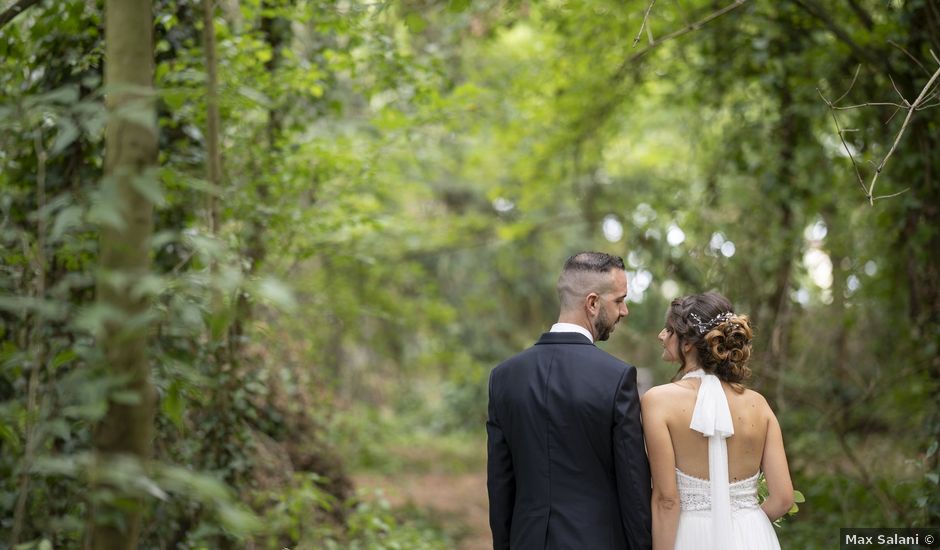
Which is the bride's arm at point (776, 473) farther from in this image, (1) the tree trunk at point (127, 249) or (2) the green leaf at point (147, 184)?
(2) the green leaf at point (147, 184)

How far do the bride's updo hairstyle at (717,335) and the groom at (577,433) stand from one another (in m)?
0.34

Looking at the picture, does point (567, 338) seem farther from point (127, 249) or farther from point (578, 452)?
point (127, 249)

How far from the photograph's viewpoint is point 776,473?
3.38m

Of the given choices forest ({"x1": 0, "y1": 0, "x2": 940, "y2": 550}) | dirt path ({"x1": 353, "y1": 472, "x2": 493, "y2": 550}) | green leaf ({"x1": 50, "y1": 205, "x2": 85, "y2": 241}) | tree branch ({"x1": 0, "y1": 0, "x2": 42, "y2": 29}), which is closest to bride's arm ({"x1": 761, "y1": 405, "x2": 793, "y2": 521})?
forest ({"x1": 0, "y1": 0, "x2": 940, "y2": 550})

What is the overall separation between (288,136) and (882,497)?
16.1 feet

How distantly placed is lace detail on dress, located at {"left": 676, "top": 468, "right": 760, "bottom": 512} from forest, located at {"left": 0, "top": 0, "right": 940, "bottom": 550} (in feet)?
5.00

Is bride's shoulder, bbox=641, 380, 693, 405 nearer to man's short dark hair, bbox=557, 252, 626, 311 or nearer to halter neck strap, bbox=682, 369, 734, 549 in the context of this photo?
halter neck strap, bbox=682, 369, 734, 549

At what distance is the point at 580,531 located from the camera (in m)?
3.12

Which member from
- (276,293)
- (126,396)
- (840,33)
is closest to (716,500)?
(276,293)


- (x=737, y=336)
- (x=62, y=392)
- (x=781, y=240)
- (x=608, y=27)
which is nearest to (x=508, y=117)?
(x=608, y=27)

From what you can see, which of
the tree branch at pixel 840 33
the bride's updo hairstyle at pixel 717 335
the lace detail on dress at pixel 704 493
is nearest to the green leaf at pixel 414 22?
the bride's updo hairstyle at pixel 717 335

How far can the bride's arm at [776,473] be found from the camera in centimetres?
337

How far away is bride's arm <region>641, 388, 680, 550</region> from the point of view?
10.6 ft

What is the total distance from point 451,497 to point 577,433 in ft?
27.3
